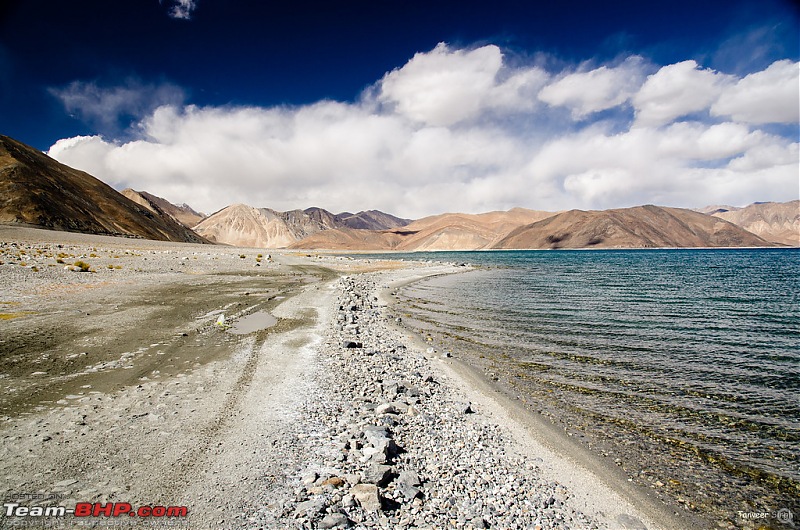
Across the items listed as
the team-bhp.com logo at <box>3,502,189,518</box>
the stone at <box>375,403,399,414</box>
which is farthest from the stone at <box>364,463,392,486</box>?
the team-bhp.com logo at <box>3,502,189,518</box>

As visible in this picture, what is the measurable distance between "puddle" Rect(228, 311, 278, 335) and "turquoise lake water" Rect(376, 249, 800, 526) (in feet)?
25.8

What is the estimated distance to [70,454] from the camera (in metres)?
6.04

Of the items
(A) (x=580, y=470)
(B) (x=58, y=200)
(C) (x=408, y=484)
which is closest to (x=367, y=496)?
(C) (x=408, y=484)

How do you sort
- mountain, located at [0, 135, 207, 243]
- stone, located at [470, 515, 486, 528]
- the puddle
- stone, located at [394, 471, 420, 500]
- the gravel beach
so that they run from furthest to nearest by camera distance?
mountain, located at [0, 135, 207, 243], the puddle, stone, located at [394, 471, 420, 500], the gravel beach, stone, located at [470, 515, 486, 528]

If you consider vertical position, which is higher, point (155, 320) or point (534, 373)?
point (155, 320)

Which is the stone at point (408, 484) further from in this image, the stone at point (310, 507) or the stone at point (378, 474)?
the stone at point (310, 507)

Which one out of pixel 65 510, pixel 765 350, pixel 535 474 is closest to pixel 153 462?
pixel 65 510

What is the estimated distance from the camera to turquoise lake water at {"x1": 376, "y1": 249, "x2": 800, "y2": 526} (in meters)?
6.91

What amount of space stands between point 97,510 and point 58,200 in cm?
12446

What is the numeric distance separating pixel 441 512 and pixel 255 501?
2.67 meters

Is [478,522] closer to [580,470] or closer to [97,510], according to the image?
[580,470]

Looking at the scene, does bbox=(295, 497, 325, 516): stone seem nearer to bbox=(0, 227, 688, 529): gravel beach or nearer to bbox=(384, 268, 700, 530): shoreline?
bbox=(0, 227, 688, 529): gravel beach

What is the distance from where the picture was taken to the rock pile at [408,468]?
16.7 ft

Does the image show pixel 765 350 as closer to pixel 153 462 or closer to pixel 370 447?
pixel 370 447
